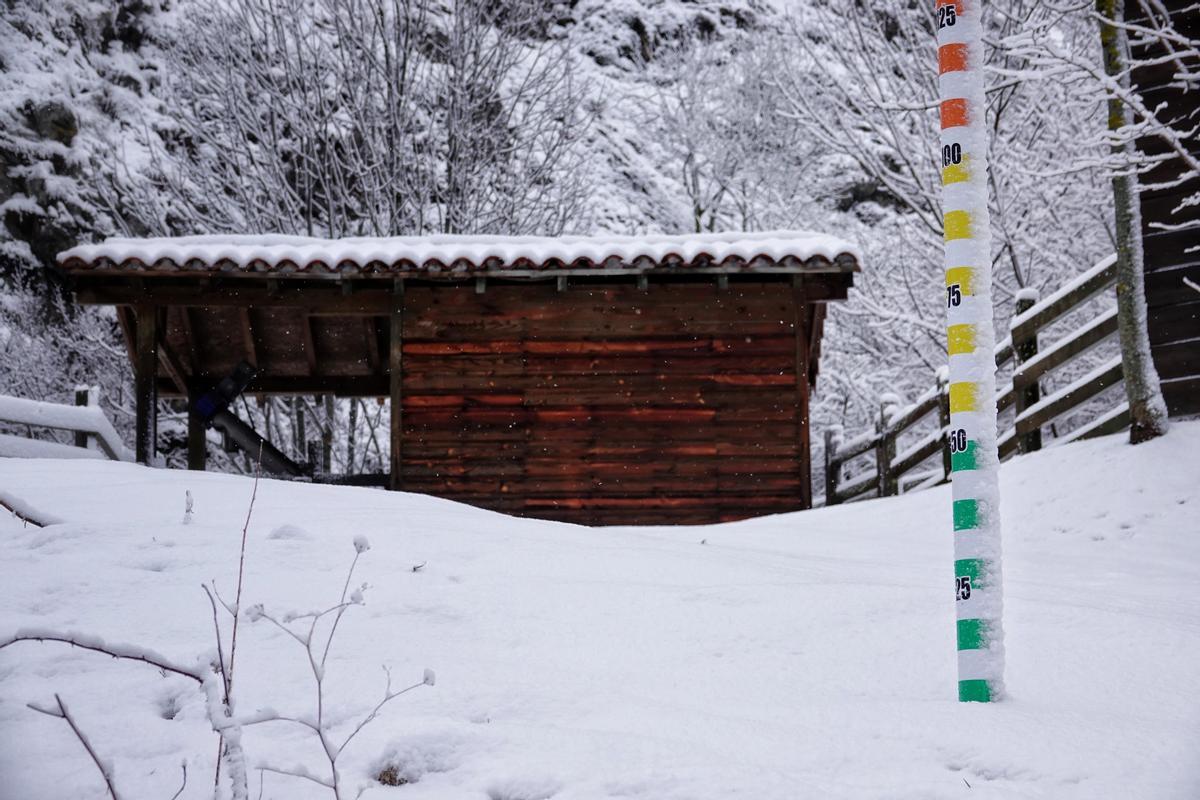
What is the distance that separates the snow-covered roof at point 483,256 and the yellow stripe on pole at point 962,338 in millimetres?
6317

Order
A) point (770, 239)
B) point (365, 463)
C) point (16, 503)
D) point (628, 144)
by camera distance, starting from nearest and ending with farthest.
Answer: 1. point (16, 503)
2. point (770, 239)
3. point (365, 463)
4. point (628, 144)

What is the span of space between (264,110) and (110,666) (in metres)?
18.1

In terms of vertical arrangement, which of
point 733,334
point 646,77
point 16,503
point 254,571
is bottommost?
point 254,571

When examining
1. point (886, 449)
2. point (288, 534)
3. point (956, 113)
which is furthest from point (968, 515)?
A: point (886, 449)

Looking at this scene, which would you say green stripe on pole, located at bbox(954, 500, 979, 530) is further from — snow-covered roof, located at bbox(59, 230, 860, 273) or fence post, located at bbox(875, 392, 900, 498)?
fence post, located at bbox(875, 392, 900, 498)

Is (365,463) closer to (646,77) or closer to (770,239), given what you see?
(770,239)

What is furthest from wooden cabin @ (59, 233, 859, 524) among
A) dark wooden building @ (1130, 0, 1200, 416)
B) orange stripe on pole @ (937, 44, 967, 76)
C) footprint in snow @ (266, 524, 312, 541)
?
orange stripe on pole @ (937, 44, 967, 76)

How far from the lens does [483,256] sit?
9.06 m

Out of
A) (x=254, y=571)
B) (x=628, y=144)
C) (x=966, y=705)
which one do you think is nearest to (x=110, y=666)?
(x=254, y=571)

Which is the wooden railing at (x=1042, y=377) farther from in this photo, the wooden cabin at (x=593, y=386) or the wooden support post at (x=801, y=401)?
the wooden cabin at (x=593, y=386)

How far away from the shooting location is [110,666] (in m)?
2.63

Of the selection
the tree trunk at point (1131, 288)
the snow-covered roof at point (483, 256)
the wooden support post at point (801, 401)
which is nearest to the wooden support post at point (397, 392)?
the snow-covered roof at point (483, 256)

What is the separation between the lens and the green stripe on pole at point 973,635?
2551 mm

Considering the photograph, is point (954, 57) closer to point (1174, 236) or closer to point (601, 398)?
point (1174, 236)
